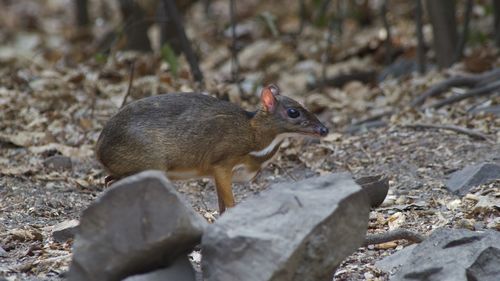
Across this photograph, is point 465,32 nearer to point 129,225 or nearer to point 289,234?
point 289,234

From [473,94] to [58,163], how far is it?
401 centimetres

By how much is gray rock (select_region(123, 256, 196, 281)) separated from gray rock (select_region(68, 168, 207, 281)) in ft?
0.31

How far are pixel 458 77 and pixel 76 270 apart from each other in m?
5.97

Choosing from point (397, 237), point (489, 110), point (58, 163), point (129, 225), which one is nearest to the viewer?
point (129, 225)

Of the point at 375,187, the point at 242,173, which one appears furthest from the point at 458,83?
the point at 242,173

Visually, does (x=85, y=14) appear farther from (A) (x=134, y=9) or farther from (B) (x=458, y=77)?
(B) (x=458, y=77)

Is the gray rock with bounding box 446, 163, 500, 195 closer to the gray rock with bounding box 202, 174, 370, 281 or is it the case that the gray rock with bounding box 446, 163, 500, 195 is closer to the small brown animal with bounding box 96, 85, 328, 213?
the small brown animal with bounding box 96, 85, 328, 213

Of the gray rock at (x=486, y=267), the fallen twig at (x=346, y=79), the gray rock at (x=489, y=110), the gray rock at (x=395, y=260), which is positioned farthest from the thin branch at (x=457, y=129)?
the gray rock at (x=486, y=267)

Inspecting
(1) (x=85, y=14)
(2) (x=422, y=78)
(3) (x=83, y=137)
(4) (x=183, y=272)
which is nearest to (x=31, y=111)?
(3) (x=83, y=137)

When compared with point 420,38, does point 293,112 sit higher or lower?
higher

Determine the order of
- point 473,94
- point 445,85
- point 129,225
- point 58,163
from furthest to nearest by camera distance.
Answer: point 445,85 → point 473,94 → point 58,163 → point 129,225

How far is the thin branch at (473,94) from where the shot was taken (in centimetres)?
882

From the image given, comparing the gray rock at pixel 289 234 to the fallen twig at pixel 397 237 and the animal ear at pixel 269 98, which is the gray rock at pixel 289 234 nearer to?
the fallen twig at pixel 397 237

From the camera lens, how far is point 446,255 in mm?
4637
